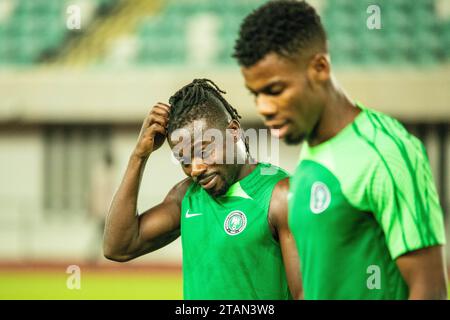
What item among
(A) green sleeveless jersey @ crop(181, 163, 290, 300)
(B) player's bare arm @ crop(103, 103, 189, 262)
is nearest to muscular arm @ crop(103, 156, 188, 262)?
(B) player's bare arm @ crop(103, 103, 189, 262)

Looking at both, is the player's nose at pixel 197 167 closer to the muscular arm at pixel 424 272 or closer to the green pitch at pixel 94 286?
the muscular arm at pixel 424 272

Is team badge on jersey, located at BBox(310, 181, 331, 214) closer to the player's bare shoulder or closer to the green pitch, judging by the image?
the player's bare shoulder

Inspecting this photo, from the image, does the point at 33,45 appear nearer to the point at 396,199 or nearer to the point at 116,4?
the point at 116,4

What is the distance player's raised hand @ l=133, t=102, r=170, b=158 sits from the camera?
282 centimetres

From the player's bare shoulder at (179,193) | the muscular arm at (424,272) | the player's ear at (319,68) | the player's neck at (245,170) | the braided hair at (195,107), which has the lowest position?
the muscular arm at (424,272)

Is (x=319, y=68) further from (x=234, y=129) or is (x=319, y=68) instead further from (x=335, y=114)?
(x=234, y=129)

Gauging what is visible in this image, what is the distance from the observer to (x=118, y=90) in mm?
12211

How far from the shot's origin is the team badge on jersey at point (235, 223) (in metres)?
2.65

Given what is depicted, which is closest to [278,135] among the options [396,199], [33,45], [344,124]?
[344,124]

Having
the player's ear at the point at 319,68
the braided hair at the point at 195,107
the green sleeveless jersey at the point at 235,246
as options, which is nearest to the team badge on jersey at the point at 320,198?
the player's ear at the point at 319,68

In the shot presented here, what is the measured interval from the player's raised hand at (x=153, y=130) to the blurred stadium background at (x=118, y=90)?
27.0 feet

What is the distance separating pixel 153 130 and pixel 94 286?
7.13m

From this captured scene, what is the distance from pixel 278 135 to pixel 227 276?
784 millimetres

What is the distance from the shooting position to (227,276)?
262 centimetres
